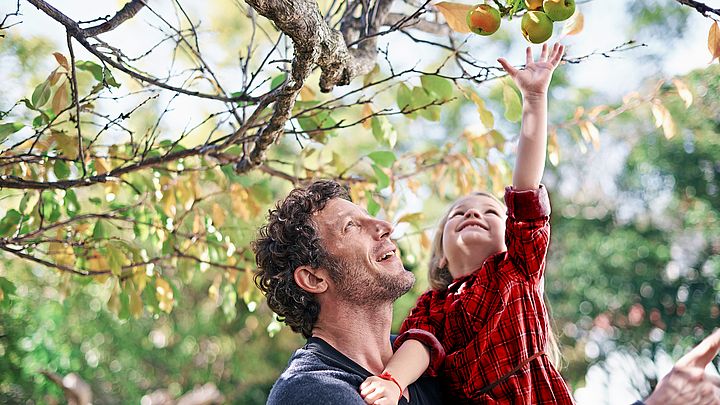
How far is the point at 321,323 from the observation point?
177 cm

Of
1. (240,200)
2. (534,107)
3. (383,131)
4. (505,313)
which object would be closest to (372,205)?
(383,131)

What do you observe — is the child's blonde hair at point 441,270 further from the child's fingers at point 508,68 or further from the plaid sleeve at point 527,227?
the child's fingers at point 508,68

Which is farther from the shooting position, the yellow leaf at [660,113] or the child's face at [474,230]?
the yellow leaf at [660,113]

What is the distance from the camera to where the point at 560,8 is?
1.28 metres

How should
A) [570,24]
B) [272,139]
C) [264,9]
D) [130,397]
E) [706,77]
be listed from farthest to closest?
[130,397] < [706,77] < [272,139] < [570,24] < [264,9]

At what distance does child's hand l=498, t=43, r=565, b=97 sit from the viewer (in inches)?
63.3

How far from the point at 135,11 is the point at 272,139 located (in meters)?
0.41

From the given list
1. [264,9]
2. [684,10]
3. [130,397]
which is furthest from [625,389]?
[264,9]

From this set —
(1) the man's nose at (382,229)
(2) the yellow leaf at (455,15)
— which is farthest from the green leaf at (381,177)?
(2) the yellow leaf at (455,15)

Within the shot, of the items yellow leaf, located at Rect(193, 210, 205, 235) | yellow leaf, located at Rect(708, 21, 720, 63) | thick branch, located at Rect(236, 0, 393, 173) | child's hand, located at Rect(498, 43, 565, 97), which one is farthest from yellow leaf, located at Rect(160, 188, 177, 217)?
yellow leaf, located at Rect(708, 21, 720, 63)

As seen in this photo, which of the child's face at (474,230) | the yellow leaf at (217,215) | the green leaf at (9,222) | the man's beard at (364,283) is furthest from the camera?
the yellow leaf at (217,215)

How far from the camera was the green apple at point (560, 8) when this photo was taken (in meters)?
1.27

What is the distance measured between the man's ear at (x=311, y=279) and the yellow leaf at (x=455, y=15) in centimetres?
57

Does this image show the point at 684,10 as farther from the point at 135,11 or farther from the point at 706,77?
the point at 135,11
